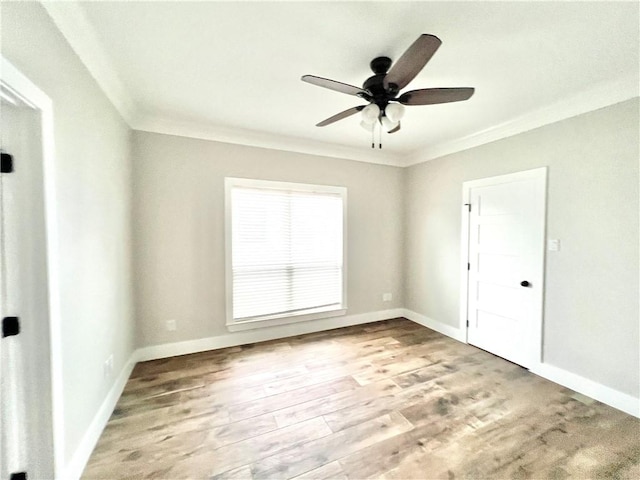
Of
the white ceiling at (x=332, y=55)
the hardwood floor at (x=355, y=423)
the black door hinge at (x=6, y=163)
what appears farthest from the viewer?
the hardwood floor at (x=355, y=423)

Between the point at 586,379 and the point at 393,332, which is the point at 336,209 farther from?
the point at 586,379

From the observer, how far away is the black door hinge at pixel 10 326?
1094 mm

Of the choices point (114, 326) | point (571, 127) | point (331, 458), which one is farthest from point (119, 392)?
point (571, 127)

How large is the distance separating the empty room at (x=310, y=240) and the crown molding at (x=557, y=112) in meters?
0.02

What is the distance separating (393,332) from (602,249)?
2331 millimetres

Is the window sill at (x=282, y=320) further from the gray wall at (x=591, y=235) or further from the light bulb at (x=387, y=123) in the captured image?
the light bulb at (x=387, y=123)

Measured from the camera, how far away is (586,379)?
224cm

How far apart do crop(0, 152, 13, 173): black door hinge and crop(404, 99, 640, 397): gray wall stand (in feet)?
12.6

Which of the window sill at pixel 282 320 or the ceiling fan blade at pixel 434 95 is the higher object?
the ceiling fan blade at pixel 434 95

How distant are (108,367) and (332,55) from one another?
281 centimetres

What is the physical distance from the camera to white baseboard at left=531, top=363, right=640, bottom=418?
6.55ft

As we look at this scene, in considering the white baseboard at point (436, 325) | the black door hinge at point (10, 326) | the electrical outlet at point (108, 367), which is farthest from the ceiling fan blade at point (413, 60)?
the white baseboard at point (436, 325)

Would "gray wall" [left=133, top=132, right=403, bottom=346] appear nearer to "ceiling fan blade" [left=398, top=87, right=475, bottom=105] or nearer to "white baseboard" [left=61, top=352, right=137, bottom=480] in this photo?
"white baseboard" [left=61, top=352, right=137, bottom=480]

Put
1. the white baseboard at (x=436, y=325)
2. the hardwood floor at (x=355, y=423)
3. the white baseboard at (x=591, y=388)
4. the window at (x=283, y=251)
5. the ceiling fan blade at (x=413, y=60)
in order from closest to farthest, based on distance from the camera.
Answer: the ceiling fan blade at (x=413, y=60) < the hardwood floor at (x=355, y=423) < the white baseboard at (x=591, y=388) < the window at (x=283, y=251) < the white baseboard at (x=436, y=325)
